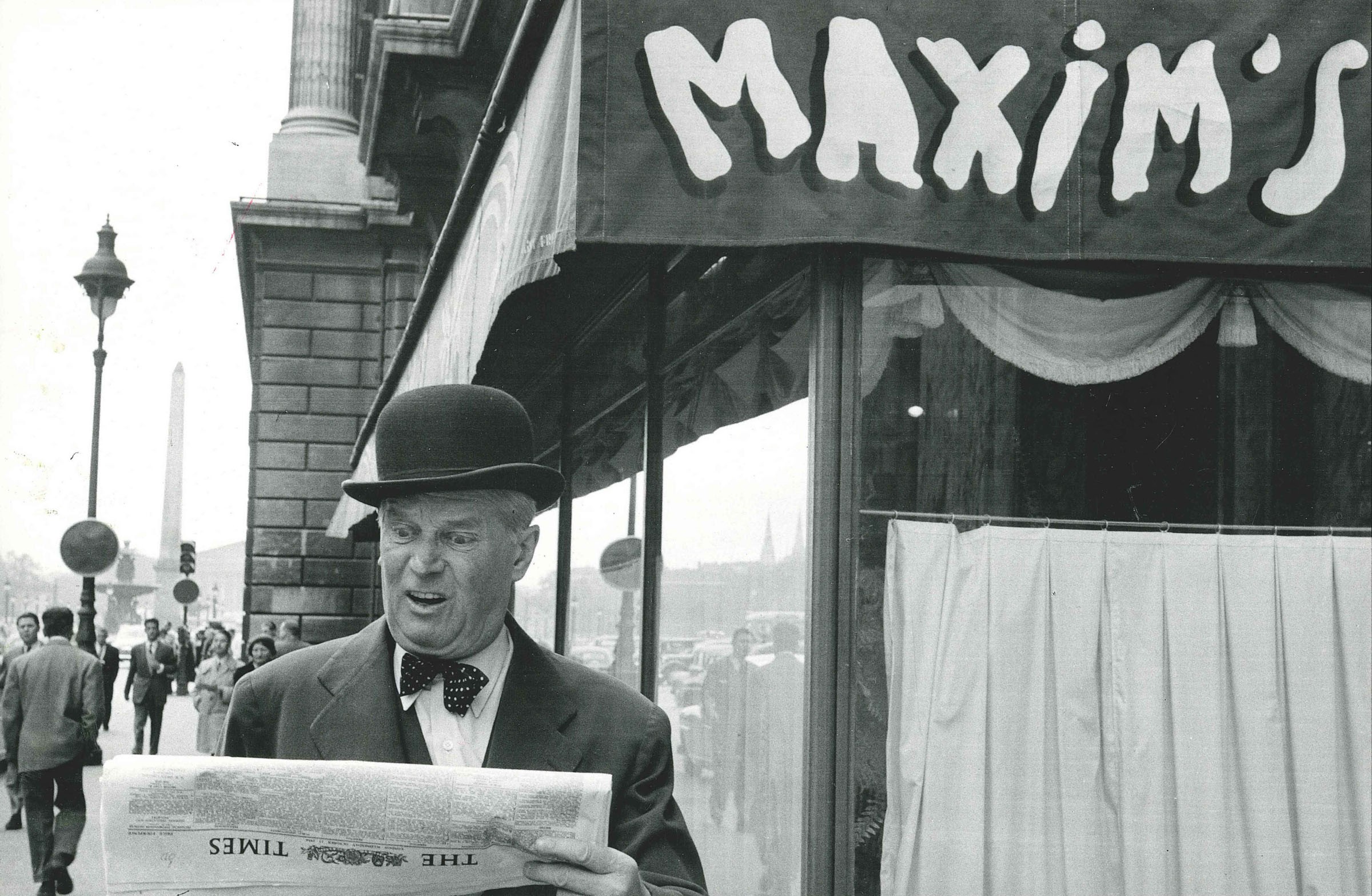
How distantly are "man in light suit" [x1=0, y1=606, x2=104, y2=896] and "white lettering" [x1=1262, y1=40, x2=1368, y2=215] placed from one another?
8.80m

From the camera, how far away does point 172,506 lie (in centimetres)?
7919

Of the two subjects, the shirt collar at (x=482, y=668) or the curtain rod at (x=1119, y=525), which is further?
the curtain rod at (x=1119, y=525)

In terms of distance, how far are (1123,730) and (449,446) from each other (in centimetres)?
323

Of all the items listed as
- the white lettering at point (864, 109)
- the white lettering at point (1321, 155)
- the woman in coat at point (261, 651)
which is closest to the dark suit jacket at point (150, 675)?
the woman in coat at point (261, 651)

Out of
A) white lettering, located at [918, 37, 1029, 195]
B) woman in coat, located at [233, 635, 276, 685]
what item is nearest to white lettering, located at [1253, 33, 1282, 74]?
white lettering, located at [918, 37, 1029, 195]

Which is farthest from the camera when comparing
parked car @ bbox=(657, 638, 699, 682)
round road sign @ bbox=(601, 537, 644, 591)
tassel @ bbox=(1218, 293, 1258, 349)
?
round road sign @ bbox=(601, 537, 644, 591)

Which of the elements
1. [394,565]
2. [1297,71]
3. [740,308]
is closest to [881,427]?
[740,308]

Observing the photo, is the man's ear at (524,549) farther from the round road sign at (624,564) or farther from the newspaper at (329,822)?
the round road sign at (624,564)

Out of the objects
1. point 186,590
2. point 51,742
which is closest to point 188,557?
point 186,590

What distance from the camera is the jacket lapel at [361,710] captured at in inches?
109

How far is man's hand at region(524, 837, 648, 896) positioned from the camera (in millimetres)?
2404

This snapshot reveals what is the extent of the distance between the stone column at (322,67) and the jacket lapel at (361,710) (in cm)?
2169

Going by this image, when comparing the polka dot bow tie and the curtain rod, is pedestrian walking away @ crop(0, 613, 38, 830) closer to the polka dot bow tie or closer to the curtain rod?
the curtain rod

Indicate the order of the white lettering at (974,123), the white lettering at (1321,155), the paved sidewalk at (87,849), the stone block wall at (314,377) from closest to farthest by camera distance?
the white lettering at (974,123) → the white lettering at (1321,155) → the paved sidewalk at (87,849) → the stone block wall at (314,377)
